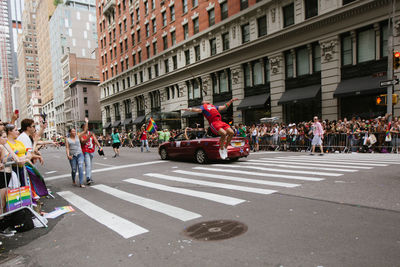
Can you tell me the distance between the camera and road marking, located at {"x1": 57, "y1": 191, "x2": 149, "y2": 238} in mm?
4605

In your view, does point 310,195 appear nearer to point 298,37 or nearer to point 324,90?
point 324,90

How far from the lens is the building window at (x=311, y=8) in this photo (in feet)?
70.7

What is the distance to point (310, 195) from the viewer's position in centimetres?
610

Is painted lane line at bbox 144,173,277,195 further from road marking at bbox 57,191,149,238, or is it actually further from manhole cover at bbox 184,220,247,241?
road marking at bbox 57,191,149,238

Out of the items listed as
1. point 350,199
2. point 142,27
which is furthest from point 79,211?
point 142,27

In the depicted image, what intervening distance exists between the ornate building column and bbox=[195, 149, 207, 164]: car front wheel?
12.3m

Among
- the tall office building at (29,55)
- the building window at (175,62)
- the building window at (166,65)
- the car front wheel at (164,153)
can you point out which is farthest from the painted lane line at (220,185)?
the tall office building at (29,55)

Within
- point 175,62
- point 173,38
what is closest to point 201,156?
point 175,62

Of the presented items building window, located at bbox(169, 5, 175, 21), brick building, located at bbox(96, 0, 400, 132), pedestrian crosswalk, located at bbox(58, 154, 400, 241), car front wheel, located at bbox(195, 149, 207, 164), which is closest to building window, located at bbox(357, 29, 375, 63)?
brick building, located at bbox(96, 0, 400, 132)

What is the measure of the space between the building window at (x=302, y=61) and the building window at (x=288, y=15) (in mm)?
2387

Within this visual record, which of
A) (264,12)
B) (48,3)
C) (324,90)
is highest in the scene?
(48,3)

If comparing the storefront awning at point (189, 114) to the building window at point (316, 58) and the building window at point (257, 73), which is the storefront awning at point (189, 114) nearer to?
the building window at point (257, 73)

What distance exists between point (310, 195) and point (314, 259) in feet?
9.85

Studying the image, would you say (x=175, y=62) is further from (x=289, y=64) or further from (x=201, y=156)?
(x=201, y=156)
